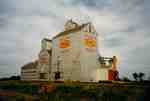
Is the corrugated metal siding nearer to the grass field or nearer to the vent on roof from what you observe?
the vent on roof

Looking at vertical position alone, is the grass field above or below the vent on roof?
below

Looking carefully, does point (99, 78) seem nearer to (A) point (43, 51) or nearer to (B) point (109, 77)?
(B) point (109, 77)

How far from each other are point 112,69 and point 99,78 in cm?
421

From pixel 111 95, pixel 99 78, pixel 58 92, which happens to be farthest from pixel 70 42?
pixel 111 95

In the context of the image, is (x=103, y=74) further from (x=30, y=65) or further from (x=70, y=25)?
(x=30, y=65)

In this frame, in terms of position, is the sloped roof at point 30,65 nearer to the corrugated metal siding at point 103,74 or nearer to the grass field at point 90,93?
the corrugated metal siding at point 103,74

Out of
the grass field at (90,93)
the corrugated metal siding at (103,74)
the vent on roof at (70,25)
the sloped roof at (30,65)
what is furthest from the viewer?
the sloped roof at (30,65)

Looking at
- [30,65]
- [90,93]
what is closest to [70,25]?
[30,65]

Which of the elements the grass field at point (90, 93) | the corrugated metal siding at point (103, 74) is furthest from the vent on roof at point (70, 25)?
the grass field at point (90, 93)

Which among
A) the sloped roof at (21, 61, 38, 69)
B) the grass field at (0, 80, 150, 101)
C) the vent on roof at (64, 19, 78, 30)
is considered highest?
the vent on roof at (64, 19, 78, 30)

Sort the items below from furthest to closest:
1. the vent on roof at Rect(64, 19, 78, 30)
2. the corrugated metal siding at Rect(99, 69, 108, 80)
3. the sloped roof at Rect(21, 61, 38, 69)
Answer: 1. the sloped roof at Rect(21, 61, 38, 69)
2. the vent on roof at Rect(64, 19, 78, 30)
3. the corrugated metal siding at Rect(99, 69, 108, 80)

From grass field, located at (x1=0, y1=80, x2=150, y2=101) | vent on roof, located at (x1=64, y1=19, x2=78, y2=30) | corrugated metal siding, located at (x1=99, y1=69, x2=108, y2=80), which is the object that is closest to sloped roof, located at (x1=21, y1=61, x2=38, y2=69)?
vent on roof, located at (x1=64, y1=19, x2=78, y2=30)

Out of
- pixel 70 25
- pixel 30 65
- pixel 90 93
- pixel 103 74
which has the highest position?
pixel 70 25

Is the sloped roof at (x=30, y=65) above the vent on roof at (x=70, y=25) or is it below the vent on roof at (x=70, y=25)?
below
